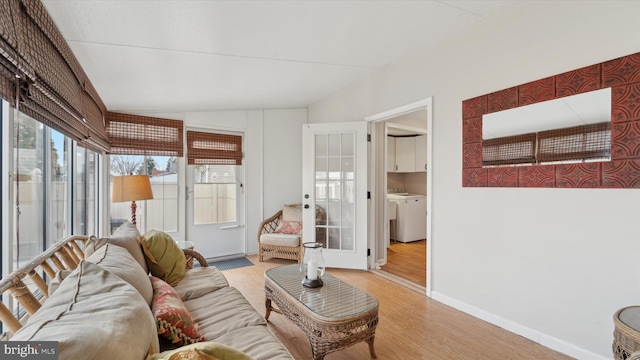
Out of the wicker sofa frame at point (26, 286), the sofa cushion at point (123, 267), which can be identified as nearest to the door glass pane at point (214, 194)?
the wicker sofa frame at point (26, 286)

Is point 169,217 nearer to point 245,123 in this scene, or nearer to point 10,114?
point 245,123

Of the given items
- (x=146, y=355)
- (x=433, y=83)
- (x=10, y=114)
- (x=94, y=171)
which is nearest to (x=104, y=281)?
(x=146, y=355)

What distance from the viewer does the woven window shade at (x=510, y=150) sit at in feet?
7.24

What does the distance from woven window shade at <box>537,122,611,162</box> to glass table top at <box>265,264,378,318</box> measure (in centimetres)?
165

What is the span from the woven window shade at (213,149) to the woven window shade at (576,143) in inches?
157

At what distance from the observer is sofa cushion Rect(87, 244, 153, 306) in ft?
4.33

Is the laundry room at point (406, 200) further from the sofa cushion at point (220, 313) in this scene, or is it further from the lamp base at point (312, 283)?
the sofa cushion at point (220, 313)

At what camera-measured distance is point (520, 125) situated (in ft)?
7.44

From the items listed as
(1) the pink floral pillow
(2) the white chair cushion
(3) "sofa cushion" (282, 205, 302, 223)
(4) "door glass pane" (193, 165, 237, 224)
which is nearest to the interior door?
(2) the white chair cushion

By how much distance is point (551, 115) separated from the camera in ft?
6.82

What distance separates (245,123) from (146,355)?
13.8 feet

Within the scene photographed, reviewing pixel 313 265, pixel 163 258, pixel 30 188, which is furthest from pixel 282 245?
pixel 30 188

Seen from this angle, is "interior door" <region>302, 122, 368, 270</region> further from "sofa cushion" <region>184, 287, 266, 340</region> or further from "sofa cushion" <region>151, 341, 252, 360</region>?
"sofa cushion" <region>151, 341, 252, 360</region>

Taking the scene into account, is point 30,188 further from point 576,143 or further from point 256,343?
point 576,143
